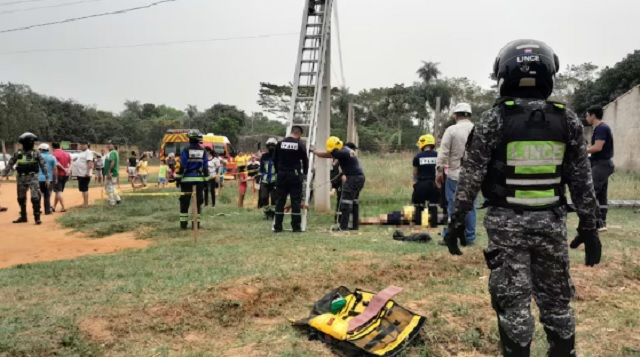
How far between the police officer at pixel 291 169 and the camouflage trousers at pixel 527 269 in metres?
5.89

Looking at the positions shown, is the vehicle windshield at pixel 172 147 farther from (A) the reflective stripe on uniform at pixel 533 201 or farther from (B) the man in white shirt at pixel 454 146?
(A) the reflective stripe on uniform at pixel 533 201

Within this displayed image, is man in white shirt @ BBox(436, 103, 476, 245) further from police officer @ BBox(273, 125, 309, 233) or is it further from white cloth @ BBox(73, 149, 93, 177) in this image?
white cloth @ BBox(73, 149, 93, 177)

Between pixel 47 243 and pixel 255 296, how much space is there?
18.9ft

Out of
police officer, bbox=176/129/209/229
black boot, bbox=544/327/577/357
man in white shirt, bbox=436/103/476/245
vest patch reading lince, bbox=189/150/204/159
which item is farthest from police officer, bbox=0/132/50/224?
black boot, bbox=544/327/577/357

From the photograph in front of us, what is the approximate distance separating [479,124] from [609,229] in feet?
25.1

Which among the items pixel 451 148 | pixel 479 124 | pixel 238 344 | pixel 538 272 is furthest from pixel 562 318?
pixel 451 148

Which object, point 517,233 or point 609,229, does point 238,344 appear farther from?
point 609,229

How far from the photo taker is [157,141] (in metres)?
62.9

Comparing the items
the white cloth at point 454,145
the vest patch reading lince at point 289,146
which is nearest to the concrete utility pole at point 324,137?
the vest patch reading lince at point 289,146

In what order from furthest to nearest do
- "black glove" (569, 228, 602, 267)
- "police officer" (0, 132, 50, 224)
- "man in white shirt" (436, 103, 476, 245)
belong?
"police officer" (0, 132, 50, 224), "man in white shirt" (436, 103, 476, 245), "black glove" (569, 228, 602, 267)

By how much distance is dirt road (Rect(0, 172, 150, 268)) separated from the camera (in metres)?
7.50

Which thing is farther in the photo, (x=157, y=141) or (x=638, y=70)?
(x=157, y=141)

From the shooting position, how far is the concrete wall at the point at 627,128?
76.3 ft

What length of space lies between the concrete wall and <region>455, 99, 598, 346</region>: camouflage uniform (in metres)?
23.8
